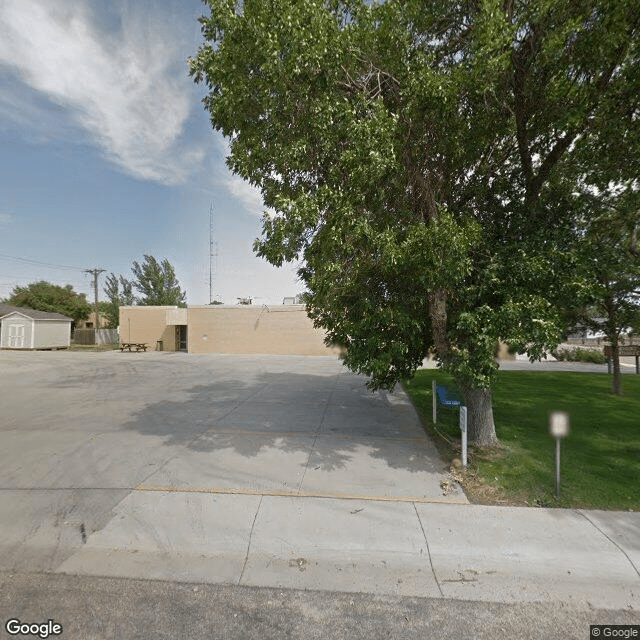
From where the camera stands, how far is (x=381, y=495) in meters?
5.07

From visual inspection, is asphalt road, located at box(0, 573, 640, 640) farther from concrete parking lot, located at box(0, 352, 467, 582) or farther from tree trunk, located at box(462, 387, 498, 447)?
tree trunk, located at box(462, 387, 498, 447)

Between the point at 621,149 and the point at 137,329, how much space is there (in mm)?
35546

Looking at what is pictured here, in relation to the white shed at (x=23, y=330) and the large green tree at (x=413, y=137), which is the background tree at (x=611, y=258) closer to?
the large green tree at (x=413, y=137)

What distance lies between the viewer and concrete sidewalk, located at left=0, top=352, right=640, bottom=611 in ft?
11.5

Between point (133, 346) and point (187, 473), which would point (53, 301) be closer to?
point (133, 346)

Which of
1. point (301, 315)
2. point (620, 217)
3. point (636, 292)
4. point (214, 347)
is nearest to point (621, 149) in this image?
point (620, 217)

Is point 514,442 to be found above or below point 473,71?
below

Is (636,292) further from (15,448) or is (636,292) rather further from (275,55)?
(15,448)

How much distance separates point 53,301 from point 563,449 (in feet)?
176

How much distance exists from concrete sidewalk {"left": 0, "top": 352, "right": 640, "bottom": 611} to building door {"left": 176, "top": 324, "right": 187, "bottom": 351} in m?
27.0

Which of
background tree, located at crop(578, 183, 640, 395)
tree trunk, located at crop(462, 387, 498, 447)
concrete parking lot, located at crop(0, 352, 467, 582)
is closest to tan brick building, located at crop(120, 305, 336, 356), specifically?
concrete parking lot, located at crop(0, 352, 467, 582)

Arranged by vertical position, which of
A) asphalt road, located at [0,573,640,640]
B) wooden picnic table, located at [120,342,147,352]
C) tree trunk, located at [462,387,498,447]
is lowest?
asphalt road, located at [0,573,640,640]

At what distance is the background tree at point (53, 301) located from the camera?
150 feet

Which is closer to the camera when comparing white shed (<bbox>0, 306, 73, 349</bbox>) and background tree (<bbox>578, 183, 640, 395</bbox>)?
background tree (<bbox>578, 183, 640, 395</bbox>)
